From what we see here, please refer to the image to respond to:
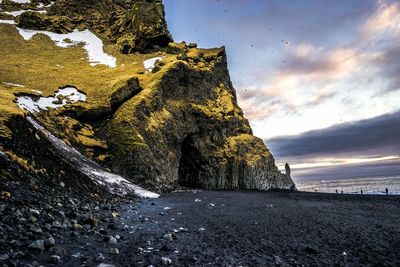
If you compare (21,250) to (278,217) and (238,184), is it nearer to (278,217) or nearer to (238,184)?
(278,217)

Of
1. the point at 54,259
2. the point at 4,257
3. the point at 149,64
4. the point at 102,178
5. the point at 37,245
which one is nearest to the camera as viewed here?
the point at 4,257

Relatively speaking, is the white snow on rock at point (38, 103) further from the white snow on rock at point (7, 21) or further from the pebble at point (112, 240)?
the white snow on rock at point (7, 21)

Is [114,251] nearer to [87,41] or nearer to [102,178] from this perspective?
[102,178]

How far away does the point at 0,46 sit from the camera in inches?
2884

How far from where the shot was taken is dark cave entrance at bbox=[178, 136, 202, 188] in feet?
199

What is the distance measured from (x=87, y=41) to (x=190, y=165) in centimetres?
5171

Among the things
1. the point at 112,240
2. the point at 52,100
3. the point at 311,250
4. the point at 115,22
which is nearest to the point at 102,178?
the point at 112,240

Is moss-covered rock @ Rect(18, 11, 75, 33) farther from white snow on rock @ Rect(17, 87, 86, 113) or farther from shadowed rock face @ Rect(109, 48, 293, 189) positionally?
white snow on rock @ Rect(17, 87, 86, 113)

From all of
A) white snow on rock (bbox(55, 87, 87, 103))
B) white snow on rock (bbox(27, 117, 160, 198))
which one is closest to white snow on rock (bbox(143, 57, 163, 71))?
white snow on rock (bbox(55, 87, 87, 103))

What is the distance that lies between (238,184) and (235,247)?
173 ft

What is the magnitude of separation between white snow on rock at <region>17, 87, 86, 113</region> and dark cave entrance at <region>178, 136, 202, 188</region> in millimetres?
22656

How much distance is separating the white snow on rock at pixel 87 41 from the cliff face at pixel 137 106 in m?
2.15

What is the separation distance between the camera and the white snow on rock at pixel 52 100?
117 ft

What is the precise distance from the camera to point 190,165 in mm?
62344
